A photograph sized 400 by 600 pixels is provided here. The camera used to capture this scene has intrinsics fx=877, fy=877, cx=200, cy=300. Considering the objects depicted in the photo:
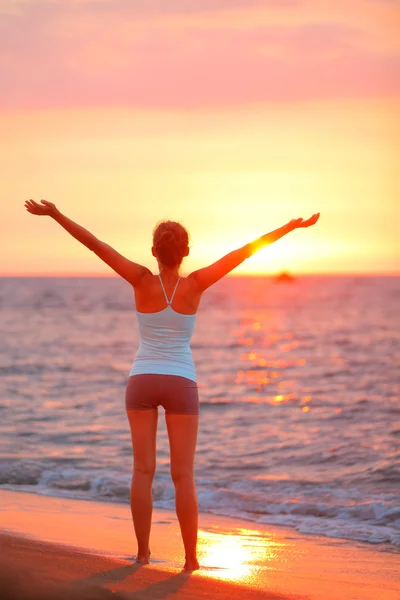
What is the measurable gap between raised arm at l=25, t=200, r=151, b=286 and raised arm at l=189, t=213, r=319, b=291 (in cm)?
31

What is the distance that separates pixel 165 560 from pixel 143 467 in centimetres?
99

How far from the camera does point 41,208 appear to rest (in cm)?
494

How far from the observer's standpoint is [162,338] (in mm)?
4930

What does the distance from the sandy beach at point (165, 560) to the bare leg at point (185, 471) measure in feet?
0.64

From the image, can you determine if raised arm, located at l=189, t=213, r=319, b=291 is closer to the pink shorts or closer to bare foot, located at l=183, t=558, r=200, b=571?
the pink shorts

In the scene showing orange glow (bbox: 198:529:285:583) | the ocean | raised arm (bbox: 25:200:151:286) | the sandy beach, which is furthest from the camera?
the ocean

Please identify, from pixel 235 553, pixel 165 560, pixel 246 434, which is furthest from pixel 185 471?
pixel 246 434

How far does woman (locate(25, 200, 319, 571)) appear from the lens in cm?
489

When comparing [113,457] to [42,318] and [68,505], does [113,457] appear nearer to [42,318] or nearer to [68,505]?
[68,505]

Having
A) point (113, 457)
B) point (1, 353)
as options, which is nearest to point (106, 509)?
point (113, 457)

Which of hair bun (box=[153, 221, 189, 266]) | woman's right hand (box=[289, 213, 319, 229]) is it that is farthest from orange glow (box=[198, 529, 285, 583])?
woman's right hand (box=[289, 213, 319, 229])

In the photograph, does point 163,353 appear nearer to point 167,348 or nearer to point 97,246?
point 167,348

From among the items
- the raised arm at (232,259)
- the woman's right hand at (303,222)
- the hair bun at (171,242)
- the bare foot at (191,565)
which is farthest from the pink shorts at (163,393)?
the woman's right hand at (303,222)

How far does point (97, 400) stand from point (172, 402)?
1244 centimetres
